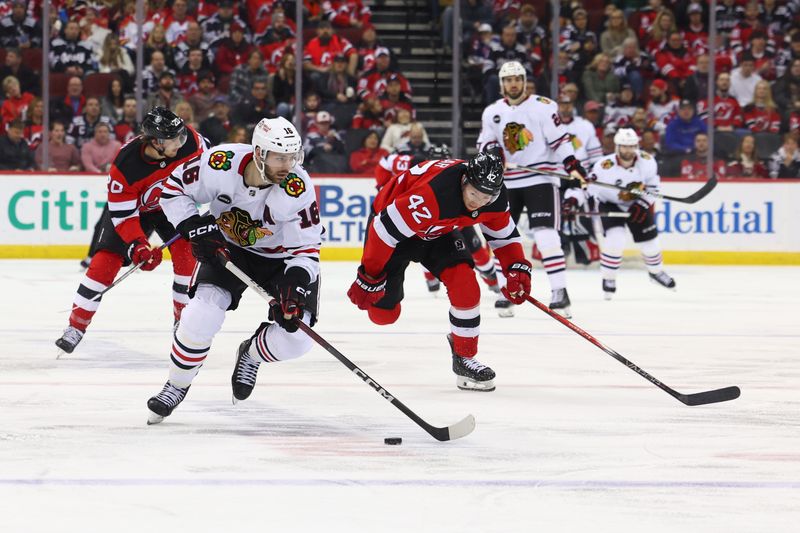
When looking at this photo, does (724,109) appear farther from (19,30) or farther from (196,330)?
(196,330)

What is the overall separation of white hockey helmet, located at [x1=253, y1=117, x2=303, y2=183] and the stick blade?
1415mm

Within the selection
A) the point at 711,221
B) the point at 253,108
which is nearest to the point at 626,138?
the point at 711,221

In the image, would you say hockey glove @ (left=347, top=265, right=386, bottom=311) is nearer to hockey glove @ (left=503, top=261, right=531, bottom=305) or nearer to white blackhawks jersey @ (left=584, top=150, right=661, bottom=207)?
hockey glove @ (left=503, top=261, right=531, bottom=305)

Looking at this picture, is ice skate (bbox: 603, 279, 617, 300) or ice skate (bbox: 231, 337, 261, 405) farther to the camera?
ice skate (bbox: 603, 279, 617, 300)

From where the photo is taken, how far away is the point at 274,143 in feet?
12.1

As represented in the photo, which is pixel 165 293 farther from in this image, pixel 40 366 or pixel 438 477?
pixel 438 477

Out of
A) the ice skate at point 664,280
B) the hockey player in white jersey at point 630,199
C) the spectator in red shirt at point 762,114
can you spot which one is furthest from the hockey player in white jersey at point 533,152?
the spectator in red shirt at point 762,114

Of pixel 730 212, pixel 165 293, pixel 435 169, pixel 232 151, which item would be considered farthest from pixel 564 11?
pixel 232 151

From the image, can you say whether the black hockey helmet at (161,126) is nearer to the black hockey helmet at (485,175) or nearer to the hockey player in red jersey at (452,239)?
the hockey player in red jersey at (452,239)

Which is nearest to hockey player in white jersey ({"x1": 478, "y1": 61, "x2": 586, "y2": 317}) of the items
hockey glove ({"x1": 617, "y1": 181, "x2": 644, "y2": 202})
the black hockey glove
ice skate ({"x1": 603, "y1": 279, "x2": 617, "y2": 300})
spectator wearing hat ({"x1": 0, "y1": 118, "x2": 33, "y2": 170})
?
ice skate ({"x1": 603, "y1": 279, "x2": 617, "y2": 300})

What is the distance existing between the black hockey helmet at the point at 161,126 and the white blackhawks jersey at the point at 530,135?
2344mm

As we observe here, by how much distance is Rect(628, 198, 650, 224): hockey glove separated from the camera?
325 inches

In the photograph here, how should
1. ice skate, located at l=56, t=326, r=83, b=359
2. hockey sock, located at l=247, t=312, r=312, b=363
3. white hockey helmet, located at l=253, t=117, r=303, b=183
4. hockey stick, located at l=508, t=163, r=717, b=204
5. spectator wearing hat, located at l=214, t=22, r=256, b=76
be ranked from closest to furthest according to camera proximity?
1. white hockey helmet, located at l=253, t=117, r=303, b=183
2. hockey sock, located at l=247, t=312, r=312, b=363
3. ice skate, located at l=56, t=326, r=83, b=359
4. hockey stick, located at l=508, t=163, r=717, b=204
5. spectator wearing hat, located at l=214, t=22, r=256, b=76

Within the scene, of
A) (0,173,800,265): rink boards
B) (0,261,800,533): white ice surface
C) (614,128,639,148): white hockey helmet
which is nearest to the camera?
(0,261,800,533): white ice surface
